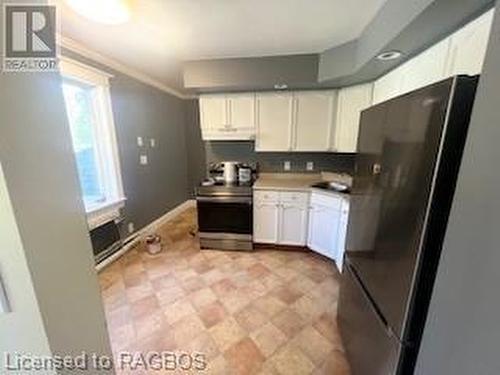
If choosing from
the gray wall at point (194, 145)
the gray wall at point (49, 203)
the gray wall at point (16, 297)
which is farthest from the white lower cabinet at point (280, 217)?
the gray wall at point (16, 297)

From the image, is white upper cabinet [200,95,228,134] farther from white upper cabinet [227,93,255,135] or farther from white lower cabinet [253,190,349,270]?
white lower cabinet [253,190,349,270]

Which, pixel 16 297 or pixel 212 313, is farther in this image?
pixel 212 313

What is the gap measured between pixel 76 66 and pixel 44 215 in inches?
97.6

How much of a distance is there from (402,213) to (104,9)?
1777 mm

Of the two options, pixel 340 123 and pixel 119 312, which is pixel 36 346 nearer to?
pixel 119 312

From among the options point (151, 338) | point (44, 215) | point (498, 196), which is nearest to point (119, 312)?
point (151, 338)

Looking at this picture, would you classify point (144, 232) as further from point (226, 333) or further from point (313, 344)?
point (313, 344)

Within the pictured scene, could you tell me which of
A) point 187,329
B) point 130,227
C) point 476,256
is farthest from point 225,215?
point 476,256

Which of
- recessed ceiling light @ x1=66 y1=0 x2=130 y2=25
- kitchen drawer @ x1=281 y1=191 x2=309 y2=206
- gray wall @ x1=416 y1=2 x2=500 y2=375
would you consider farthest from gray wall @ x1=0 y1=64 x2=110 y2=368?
kitchen drawer @ x1=281 y1=191 x2=309 y2=206

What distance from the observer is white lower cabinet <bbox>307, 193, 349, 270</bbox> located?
2693mm

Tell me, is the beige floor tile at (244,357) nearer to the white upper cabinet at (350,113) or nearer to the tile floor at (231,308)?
the tile floor at (231,308)

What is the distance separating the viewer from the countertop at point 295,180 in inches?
121

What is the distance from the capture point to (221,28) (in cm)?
206

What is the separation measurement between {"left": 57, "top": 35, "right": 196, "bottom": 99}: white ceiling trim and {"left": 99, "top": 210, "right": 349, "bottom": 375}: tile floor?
7.56 feet
